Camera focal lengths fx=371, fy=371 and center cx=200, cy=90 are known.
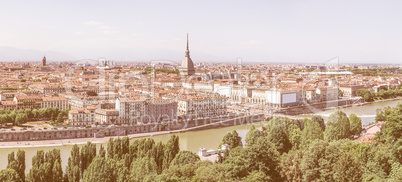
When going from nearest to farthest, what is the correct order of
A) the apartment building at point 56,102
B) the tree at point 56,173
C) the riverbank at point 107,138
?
the tree at point 56,173 < the riverbank at point 107,138 < the apartment building at point 56,102

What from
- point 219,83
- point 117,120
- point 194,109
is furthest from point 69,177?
point 219,83

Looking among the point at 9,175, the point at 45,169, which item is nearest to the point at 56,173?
the point at 45,169

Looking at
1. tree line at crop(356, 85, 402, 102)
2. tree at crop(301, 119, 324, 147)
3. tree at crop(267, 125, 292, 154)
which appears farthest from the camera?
tree line at crop(356, 85, 402, 102)

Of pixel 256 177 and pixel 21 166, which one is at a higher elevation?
pixel 256 177

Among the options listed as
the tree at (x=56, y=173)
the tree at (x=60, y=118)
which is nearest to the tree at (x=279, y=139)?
the tree at (x=56, y=173)

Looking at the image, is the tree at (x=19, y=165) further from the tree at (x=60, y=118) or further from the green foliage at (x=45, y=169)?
the tree at (x=60, y=118)

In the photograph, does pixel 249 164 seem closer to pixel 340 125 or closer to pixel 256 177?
pixel 256 177

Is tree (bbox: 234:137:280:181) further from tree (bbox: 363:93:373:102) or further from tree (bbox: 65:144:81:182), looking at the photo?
tree (bbox: 363:93:373:102)

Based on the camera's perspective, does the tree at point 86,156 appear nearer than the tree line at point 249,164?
No

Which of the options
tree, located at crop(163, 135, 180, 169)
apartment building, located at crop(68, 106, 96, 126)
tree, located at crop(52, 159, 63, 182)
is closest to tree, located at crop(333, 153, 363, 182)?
tree, located at crop(163, 135, 180, 169)
